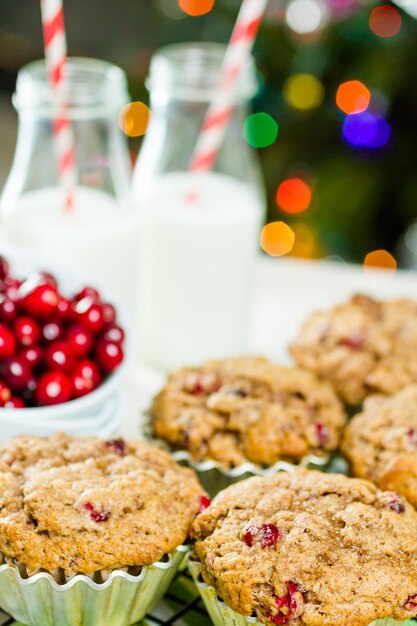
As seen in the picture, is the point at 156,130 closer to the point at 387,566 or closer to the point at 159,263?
the point at 159,263

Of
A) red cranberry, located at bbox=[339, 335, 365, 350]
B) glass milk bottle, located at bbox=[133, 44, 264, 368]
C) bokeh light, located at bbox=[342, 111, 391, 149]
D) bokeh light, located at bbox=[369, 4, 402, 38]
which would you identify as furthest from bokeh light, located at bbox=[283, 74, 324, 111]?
red cranberry, located at bbox=[339, 335, 365, 350]

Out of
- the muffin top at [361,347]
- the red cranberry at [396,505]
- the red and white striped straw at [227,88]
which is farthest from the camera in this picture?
the red and white striped straw at [227,88]

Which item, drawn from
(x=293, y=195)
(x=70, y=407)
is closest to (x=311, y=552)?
(x=70, y=407)

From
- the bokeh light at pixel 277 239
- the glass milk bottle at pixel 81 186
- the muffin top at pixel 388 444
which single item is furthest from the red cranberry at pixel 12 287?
the bokeh light at pixel 277 239

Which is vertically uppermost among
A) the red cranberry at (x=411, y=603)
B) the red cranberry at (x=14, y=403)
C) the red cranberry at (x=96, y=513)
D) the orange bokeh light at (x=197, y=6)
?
the orange bokeh light at (x=197, y=6)

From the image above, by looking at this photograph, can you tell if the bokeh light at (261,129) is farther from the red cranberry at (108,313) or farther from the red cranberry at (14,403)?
the red cranberry at (14,403)

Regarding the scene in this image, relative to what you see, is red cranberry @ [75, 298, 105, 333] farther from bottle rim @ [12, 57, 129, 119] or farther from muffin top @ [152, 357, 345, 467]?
bottle rim @ [12, 57, 129, 119]
